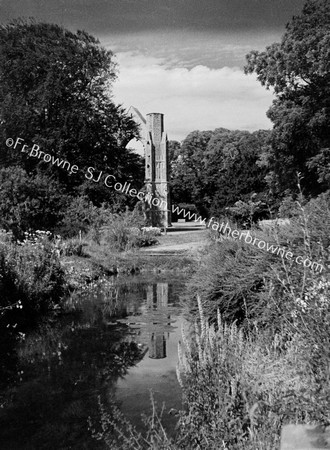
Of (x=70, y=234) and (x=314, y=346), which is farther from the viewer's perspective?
(x=70, y=234)

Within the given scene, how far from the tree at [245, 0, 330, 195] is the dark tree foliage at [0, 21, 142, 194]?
10.7 meters

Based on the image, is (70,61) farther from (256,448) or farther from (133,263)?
(256,448)

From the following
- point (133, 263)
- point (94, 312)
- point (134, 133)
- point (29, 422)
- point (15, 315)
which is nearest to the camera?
point (29, 422)

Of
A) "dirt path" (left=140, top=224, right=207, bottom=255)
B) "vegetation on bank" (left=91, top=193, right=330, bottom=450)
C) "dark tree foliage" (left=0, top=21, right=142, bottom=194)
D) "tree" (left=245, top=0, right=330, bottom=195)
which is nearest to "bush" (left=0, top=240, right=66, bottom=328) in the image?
"vegetation on bank" (left=91, top=193, right=330, bottom=450)

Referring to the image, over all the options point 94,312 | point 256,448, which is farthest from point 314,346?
point 94,312

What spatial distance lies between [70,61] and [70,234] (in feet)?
41.2

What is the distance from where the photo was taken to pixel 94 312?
1109 cm

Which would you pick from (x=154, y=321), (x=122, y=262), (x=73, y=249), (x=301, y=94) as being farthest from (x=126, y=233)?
(x=154, y=321)

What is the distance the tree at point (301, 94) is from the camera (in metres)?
22.6

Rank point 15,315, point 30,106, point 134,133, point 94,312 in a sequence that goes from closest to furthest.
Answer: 1. point 15,315
2. point 94,312
3. point 30,106
4. point 134,133

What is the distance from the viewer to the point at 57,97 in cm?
3080

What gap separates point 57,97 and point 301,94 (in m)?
14.1

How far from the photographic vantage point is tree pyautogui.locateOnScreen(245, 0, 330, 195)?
2259 cm

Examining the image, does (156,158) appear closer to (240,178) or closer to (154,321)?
(240,178)
